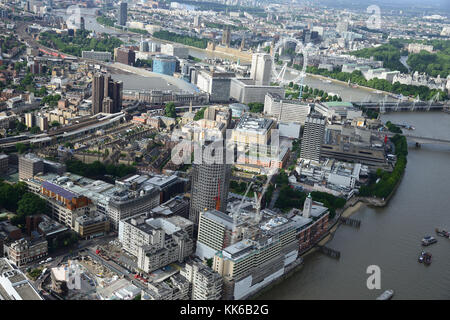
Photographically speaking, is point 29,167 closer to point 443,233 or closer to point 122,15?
point 443,233

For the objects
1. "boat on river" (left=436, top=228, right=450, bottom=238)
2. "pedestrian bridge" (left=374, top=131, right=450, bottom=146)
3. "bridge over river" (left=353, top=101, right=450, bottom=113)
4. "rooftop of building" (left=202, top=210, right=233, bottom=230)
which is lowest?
"boat on river" (left=436, top=228, right=450, bottom=238)

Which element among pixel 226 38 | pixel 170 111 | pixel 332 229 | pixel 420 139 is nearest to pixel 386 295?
pixel 332 229

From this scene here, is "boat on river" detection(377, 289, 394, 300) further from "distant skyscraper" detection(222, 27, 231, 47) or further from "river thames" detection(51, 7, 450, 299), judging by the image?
"distant skyscraper" detection(222, 27, 231, 47)

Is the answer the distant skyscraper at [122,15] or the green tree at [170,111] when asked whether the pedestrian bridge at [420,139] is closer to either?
the green tree at [170,111]

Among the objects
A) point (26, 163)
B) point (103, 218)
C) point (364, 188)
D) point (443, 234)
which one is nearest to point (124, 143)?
point (26, 163)

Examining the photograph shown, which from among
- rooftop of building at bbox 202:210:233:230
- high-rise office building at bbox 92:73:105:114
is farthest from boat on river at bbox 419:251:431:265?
high-rise office building at bbox 92:73:105:114

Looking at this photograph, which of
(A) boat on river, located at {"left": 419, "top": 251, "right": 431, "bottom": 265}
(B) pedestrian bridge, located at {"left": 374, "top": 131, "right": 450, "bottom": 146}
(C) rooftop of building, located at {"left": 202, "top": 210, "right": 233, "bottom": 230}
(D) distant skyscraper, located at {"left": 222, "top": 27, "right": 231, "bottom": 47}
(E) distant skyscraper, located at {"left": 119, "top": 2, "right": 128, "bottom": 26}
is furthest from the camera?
(E) distant skyscraper, located at {"left": 119, "top": 2, "right": 128, "bottom": 26}
